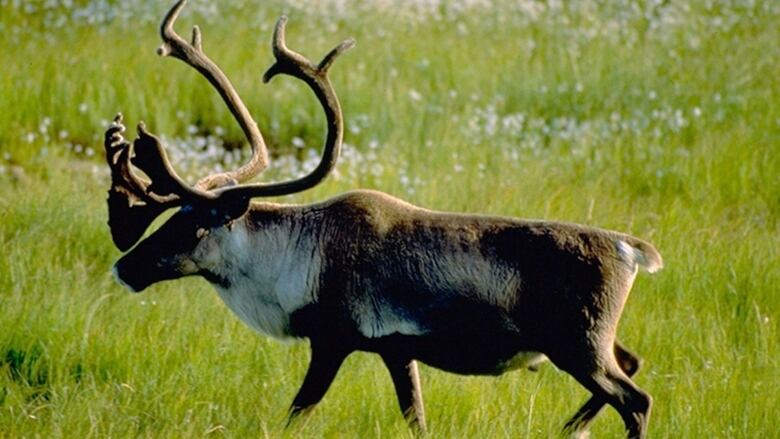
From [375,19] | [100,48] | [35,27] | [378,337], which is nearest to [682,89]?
[375,19]

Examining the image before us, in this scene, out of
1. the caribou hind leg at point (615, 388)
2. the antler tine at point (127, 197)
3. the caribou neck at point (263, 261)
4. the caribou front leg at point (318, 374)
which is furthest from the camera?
the antler tine at point (127, 197)

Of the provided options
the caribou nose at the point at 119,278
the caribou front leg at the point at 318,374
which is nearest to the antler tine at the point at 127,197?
the caribou nose at the point at 119,278

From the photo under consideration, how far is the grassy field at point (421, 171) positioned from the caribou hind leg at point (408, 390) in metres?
0.09

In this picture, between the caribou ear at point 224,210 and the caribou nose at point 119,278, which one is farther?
the caribou nose at point 119,278

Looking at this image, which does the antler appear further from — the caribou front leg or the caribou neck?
the caribou front leg

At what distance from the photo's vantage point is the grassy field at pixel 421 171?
589 cm

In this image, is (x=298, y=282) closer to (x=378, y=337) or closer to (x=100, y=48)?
(x=378, y=337)

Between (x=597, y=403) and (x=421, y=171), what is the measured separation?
3.75 m

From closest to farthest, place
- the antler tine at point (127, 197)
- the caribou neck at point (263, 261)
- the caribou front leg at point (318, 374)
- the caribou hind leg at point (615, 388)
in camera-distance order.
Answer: the caribou hind leg at point (615, 388), the caribou front leg at point (318, 374), the caribou neck at point (263, 261), the antler tine at point (127, 197)

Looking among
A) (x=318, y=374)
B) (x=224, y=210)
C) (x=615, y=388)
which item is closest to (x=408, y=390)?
(x=318, y=374)

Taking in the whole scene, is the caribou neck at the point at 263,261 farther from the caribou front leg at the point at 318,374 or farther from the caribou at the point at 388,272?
the caribou front leg at the point at 318,374

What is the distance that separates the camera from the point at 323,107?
18.2 feet

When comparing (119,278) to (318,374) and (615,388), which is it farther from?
(615,388)

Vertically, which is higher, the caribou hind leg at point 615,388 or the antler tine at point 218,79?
the antler tine at point 218,79
